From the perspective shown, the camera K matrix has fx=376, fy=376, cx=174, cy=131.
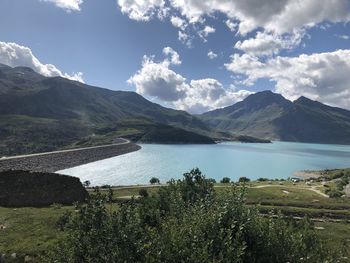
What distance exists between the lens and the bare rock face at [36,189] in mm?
48062

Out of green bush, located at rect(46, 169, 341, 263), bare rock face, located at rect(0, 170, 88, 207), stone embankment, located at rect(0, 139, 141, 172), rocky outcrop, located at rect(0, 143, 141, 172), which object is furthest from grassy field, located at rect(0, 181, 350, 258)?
stone embankment, located at rect(0, 139, 141, 172)

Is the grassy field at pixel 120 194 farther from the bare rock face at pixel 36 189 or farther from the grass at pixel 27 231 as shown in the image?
the bare rock face at pixel 36 189

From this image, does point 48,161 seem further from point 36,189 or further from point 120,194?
point 36,189

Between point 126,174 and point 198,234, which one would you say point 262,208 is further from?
point 126,174

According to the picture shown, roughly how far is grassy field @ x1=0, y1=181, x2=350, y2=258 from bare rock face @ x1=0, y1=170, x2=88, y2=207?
4.08m

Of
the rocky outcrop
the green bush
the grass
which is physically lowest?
the rocky outcrop

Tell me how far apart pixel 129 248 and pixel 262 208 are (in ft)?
161

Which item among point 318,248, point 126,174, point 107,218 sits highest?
point 107,218

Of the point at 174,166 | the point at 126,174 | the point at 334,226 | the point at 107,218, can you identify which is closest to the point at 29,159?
the point at 126,174

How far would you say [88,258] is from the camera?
56.0 feet

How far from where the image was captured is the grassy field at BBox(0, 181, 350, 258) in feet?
101

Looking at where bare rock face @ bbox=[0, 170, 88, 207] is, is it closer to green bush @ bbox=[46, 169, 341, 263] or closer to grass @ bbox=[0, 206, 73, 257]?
grass @ bbox=[0, 206, 73, 257]

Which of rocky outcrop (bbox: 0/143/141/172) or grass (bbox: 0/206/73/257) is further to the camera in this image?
rocky outcrop (bbox: 0/143/141/172)

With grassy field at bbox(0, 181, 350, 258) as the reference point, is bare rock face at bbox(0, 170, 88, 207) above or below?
above
